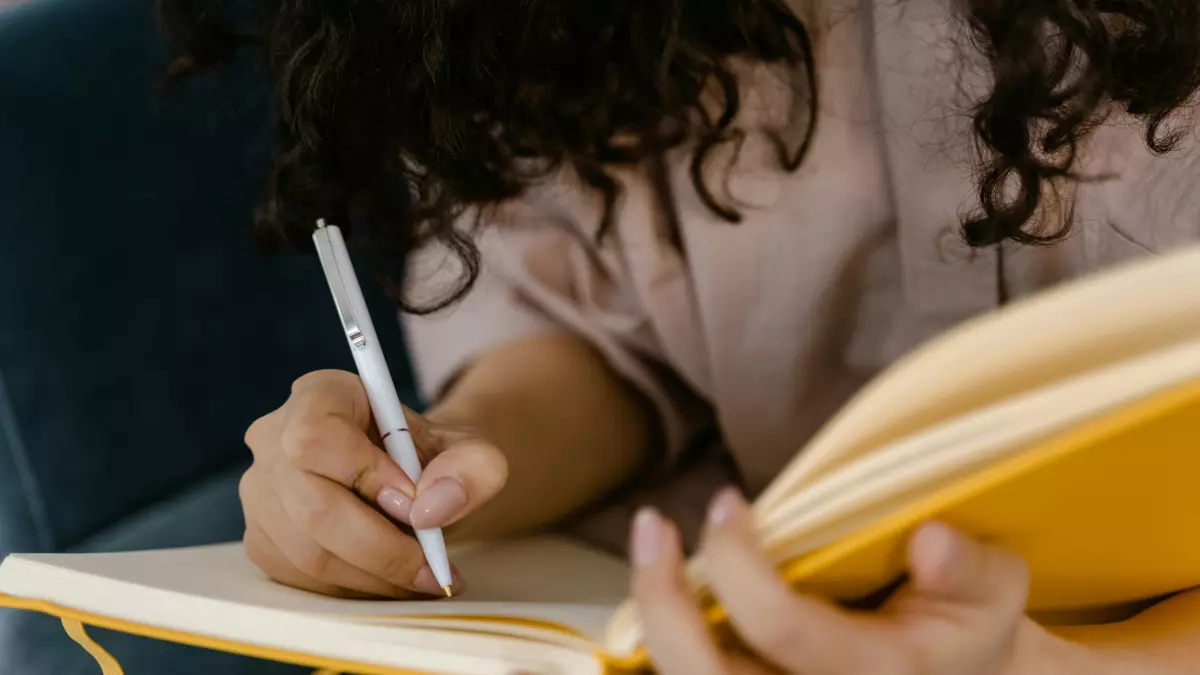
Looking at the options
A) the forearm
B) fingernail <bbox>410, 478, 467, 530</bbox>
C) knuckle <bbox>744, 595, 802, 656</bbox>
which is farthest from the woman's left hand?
the forearm

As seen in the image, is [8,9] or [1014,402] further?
[8,9]

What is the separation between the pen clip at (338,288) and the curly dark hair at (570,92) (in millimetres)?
72

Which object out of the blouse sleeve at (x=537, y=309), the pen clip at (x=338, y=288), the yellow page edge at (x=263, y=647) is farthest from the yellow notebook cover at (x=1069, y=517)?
the blouse sleeve at (x=537, y=309)

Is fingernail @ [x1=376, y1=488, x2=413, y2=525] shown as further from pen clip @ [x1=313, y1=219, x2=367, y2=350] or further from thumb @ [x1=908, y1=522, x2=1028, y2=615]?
thumb @ [x1=908, y1=522, x2=1028, y2=615]

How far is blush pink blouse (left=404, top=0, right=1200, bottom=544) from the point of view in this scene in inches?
17.4

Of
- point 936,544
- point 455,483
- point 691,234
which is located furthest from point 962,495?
point 691,234

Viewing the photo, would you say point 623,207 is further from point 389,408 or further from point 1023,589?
point 1023,589

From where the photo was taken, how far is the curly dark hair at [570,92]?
380 mm

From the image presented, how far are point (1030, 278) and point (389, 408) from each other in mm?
318

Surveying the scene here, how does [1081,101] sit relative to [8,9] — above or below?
below

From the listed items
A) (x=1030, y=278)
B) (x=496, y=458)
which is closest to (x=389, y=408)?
(x=496, y=458)

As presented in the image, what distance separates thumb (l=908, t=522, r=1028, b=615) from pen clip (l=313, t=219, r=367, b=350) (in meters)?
0.22

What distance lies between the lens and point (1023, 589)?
26 cm

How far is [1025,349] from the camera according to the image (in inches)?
9.3
